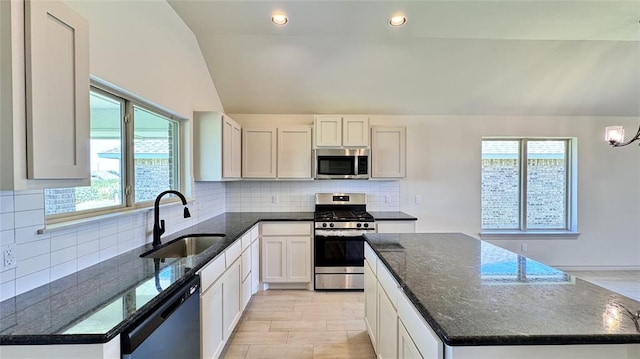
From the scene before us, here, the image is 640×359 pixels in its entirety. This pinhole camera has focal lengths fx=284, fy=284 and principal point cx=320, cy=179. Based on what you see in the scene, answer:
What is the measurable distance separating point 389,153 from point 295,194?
1.49m

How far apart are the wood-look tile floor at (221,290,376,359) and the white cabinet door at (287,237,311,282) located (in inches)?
7.3

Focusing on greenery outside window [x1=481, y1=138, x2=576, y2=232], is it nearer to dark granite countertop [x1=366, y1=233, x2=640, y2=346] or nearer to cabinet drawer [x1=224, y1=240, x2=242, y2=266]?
dark granite countertop [x1=366, y1=233, x2=640, y2=346]

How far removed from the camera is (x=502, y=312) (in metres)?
1.08

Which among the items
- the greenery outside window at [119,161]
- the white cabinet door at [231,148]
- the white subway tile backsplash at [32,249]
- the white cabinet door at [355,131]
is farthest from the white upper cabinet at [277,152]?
the white subway tile backsplash at [32,249]

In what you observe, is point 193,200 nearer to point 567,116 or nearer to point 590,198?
point 567,116

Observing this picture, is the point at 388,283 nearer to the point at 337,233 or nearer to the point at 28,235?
the point at 337,233

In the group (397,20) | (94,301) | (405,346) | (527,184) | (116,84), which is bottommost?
(405,346)

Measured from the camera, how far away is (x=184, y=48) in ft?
9.32

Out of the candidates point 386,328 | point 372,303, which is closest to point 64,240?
point 386,328

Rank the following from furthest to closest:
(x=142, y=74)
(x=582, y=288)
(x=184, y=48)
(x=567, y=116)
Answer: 1. (x=567, y=116)
2. (x=184, y=48)
3. (x=142, y=74)
4. (x=582, y=288)

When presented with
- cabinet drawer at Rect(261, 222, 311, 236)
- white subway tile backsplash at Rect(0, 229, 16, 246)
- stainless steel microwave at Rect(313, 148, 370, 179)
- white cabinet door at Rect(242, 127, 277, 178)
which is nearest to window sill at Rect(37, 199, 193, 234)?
white subway tile backsplash at Rect(0, 229, 16, 246)

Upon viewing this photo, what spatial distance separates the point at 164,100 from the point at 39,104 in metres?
1.54

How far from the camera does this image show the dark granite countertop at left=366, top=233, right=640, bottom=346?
0.93 metres

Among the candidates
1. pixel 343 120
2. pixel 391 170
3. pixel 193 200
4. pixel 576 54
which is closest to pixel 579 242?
pixel 576 54
